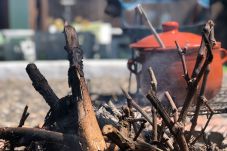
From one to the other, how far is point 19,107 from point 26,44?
12.8ft

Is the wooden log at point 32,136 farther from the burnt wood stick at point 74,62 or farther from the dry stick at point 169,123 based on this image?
the dry stick at point 169,123

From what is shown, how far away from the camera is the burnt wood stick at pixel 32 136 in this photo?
2572 millimetres

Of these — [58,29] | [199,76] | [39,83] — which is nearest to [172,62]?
[39,83]

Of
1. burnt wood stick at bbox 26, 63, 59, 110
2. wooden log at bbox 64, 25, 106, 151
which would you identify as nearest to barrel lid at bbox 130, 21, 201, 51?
burnt wood stick at bbox 26, 63, 59, 110

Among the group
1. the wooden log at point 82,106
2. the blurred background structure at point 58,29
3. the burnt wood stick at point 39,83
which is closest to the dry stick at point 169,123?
the wooden log at point 82,106

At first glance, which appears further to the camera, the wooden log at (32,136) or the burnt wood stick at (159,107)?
the wooden log at (32,136)

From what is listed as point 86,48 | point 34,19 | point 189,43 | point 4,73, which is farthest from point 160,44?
point 34,19

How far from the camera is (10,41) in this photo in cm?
1126

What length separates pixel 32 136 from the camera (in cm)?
264

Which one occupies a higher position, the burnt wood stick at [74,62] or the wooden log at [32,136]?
the burnt wood stick at [74,62]

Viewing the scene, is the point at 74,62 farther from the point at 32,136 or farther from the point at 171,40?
the point at 171,40

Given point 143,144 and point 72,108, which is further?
point 72,108

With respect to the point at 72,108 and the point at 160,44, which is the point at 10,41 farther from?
the point at 72,108


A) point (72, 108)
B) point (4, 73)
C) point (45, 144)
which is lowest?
point (4, 73)
